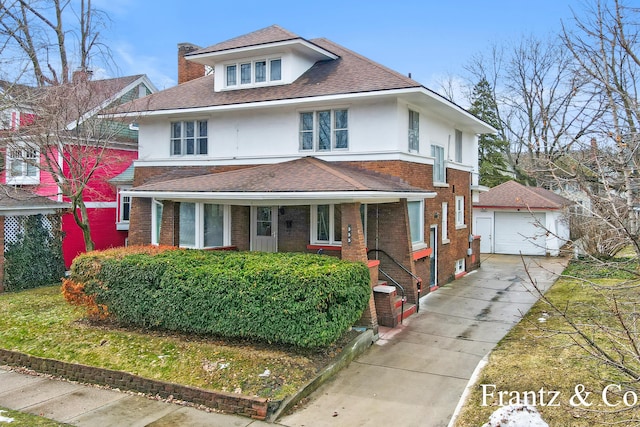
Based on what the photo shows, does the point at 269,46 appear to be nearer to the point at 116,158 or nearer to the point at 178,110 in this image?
the point at 178,110

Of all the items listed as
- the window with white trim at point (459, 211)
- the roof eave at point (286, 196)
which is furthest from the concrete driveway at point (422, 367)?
the window with white trim at point (459, 211)

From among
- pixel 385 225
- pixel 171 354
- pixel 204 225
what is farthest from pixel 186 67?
pixel 171 354

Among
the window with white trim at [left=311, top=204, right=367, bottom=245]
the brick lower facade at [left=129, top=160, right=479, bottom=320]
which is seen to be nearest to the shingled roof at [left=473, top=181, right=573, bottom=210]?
the brick lower facade at [left=129, top=160, right=479, bottom=320]

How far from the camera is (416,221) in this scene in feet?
47.7

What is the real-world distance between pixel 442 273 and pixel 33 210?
13.8 meters

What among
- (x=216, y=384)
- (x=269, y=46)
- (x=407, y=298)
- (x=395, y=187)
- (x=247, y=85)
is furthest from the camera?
(x=247, y=85)

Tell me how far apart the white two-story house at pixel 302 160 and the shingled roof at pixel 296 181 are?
2.3 inches

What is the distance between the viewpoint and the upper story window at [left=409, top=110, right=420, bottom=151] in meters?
14.3

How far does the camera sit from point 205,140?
16.4 meters

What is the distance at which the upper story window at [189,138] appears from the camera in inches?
650

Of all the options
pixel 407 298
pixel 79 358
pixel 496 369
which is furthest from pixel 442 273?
pixel 79 358

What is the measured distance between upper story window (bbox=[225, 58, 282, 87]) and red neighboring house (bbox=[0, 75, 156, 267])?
4116 millimetres

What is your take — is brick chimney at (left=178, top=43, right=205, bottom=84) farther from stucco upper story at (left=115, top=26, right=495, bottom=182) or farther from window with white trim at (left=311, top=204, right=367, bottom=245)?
window with white trim at (left=311, top=204, right=367, bottom=245)

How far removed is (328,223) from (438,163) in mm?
4966
